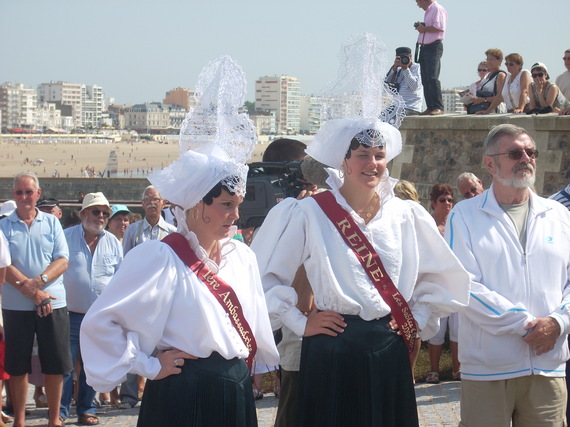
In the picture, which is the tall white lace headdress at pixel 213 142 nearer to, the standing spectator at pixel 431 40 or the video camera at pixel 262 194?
the video camera at pixel 262 194

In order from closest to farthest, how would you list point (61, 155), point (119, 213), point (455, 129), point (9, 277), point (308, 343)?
point (308, 343), point (9, 277), point (119, 213), point (455, 129), point (61, 155)

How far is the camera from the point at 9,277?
244 inches

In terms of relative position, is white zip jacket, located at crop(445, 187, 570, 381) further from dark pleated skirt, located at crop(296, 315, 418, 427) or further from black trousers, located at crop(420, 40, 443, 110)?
black trousers, located at crop(420, 40, 443, 110)

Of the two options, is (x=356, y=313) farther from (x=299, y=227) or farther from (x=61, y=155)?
(x=61, y=155)

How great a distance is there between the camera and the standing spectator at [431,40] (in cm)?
1168

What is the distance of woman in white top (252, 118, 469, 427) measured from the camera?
3613mm

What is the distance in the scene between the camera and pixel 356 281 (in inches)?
143

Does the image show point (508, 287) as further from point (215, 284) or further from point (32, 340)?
point (32, 340)

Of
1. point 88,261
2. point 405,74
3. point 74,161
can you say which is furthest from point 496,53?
point 74,161

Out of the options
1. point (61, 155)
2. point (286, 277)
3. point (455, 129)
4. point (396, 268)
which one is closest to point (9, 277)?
point (286, 277)

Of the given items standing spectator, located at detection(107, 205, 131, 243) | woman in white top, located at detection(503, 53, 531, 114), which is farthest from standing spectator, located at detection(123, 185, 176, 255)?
woman in white top, located at detection(503, 53, 531, 114)

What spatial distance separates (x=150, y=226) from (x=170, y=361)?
170 inches

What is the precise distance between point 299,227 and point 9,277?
322 cm

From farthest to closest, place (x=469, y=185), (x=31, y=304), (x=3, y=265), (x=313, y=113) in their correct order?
(x=469, y=185), (x=31, y=304), (x=3, y=265), (x=313, y=113)
